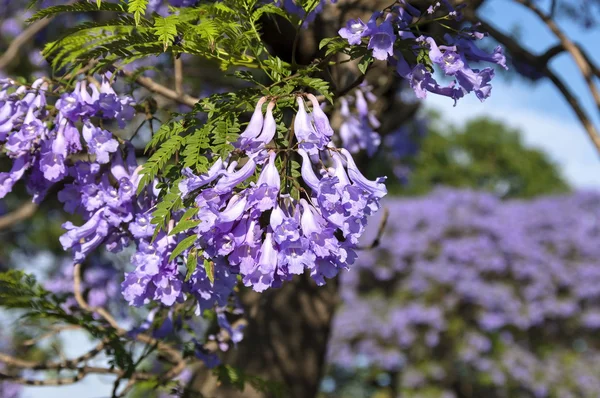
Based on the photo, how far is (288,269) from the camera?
1322 mm

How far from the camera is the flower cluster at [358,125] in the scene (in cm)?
310

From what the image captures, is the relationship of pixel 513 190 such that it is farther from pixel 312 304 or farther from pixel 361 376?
pixel 312 304

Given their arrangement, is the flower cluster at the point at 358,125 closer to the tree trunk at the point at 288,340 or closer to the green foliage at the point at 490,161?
the tree trunk at the point at 288,340

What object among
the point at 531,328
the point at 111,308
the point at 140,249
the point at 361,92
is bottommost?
the point at 531,328

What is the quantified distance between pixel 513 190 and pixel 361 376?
78.5ft

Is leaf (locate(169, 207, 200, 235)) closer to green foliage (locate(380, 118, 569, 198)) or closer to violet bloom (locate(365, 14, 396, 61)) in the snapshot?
violet bloom (locate(365, 14, 396, 61))

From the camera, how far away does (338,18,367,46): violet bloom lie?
1.40 metres

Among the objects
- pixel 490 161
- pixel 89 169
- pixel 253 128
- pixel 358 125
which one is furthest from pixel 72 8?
pixel 490 161

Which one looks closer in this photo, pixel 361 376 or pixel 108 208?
pixel 108 208

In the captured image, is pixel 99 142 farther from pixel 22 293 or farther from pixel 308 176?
pixel 22 293

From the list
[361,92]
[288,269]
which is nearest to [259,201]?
[288,269]

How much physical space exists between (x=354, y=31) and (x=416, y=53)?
0.16 m

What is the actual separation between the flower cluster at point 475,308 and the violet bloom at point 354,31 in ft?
35.6

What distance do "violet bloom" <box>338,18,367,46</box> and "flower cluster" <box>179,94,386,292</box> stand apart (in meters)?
0.14
